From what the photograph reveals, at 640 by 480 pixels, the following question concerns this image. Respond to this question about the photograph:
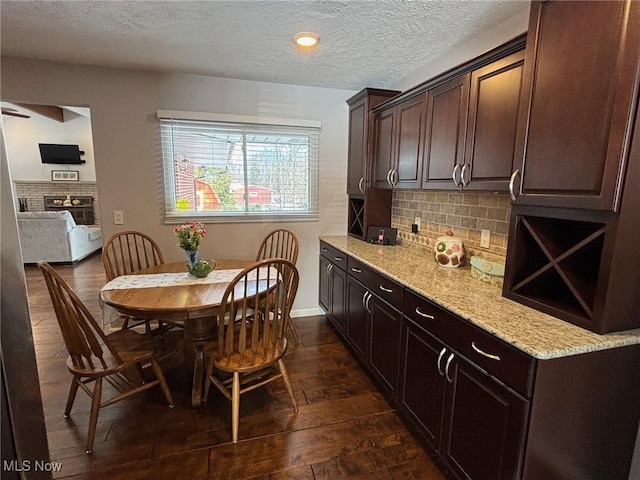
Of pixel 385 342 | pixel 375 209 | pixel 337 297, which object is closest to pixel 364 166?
pixel 375 209

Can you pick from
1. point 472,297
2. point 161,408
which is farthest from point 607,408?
point 161,408

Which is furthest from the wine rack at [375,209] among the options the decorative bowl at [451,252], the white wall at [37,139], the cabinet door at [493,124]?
the white wall at [37,139]

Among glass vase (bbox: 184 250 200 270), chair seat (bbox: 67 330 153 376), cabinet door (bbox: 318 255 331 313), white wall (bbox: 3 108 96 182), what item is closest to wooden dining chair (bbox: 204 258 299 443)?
chair seat (bbox: 67 330 153 376)

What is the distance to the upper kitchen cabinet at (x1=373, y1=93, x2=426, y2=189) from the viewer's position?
7.63 feet

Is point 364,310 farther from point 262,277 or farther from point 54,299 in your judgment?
point 54,299

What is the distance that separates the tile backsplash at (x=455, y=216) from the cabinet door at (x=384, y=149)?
306mm

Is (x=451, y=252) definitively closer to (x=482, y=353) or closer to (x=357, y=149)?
(x=482, y=353)

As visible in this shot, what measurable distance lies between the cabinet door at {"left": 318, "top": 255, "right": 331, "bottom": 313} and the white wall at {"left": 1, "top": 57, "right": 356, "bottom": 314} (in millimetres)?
301

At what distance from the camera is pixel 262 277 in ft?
7.59

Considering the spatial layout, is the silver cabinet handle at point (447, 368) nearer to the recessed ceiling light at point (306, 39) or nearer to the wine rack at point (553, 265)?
the wine rack at point (553, 265)

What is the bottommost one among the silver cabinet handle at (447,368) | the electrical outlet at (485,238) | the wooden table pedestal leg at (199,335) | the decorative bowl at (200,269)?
the wooden table pedestal leg at (199,335)

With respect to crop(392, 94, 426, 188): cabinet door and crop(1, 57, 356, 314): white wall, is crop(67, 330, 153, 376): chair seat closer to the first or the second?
crop(1, 57, 356, 314): white wall

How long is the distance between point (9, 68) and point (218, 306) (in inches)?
108

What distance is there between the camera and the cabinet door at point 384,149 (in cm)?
269
